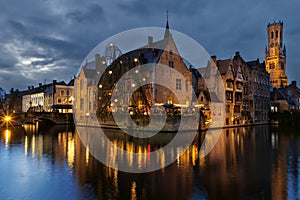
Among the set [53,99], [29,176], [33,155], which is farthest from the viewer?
[53,99]

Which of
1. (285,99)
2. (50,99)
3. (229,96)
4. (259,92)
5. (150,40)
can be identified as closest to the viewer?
(150,40)

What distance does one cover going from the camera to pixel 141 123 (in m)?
42.8

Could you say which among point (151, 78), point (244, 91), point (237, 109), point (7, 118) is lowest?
point (7, 118)

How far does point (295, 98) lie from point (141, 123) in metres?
65.2

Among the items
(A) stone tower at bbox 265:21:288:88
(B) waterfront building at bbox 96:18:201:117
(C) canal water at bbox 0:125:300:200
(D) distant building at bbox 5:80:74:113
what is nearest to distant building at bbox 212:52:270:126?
(B) waterfront building at bbox 96:18:201:117

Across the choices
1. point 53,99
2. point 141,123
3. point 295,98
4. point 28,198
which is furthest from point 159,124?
point 295,98

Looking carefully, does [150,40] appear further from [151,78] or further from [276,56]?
[276,56]

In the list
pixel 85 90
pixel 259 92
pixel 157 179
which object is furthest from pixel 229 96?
pixel 157 179

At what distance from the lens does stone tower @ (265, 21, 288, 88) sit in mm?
129000

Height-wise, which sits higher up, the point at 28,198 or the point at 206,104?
the point at 206,104

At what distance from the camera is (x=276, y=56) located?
13888 centimetres

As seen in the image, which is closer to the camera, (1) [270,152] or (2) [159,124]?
(1) [270,152]

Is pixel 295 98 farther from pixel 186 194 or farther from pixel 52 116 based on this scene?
pixel 186 194

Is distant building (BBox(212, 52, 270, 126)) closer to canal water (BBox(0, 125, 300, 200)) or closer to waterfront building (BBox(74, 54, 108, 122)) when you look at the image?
waterfront building (BBox(74, 54, 108, 122))
